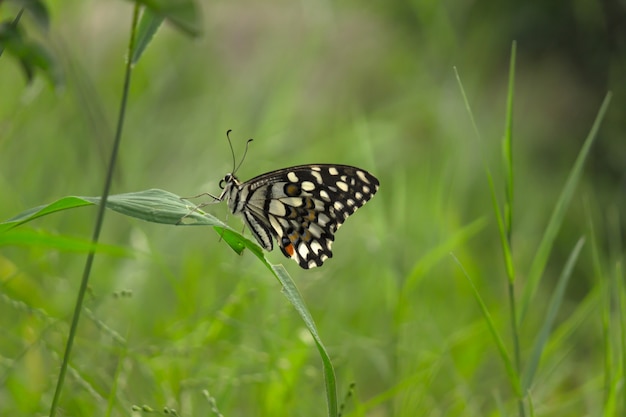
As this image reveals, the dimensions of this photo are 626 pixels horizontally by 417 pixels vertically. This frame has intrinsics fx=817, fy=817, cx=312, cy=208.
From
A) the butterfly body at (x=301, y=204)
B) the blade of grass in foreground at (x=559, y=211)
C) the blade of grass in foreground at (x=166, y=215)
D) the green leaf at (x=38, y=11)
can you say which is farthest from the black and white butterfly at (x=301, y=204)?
the green leaf at (x=38, y=11)

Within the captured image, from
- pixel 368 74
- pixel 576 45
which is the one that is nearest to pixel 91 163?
pixel 576 45

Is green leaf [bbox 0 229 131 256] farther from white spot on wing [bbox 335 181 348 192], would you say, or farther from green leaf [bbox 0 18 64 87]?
white spot on wing [bbox 335 181 348 192]

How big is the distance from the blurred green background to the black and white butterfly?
82 millimetres

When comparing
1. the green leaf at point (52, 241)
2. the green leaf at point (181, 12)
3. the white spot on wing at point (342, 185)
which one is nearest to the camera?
the green leaf at point (181, 12)

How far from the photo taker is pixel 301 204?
4.48ft

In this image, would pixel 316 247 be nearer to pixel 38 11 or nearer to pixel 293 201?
pixel 293 201

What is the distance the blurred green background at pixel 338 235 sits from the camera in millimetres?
1264

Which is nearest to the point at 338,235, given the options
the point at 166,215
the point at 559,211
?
the point at 559,211

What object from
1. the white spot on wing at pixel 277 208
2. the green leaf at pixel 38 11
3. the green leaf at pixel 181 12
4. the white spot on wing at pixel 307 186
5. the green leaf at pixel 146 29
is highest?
the white spot on wing at pixel 307 186

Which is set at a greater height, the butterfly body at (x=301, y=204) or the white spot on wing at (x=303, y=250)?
the butterfly body at (x=301, y=204)

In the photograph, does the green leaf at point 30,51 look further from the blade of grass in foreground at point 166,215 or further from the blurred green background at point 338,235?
the blade of grass in foreground at point 166,215

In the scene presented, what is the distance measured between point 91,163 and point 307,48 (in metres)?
0.66

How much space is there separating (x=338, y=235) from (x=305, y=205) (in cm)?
101

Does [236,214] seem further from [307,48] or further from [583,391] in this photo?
[307,48]
